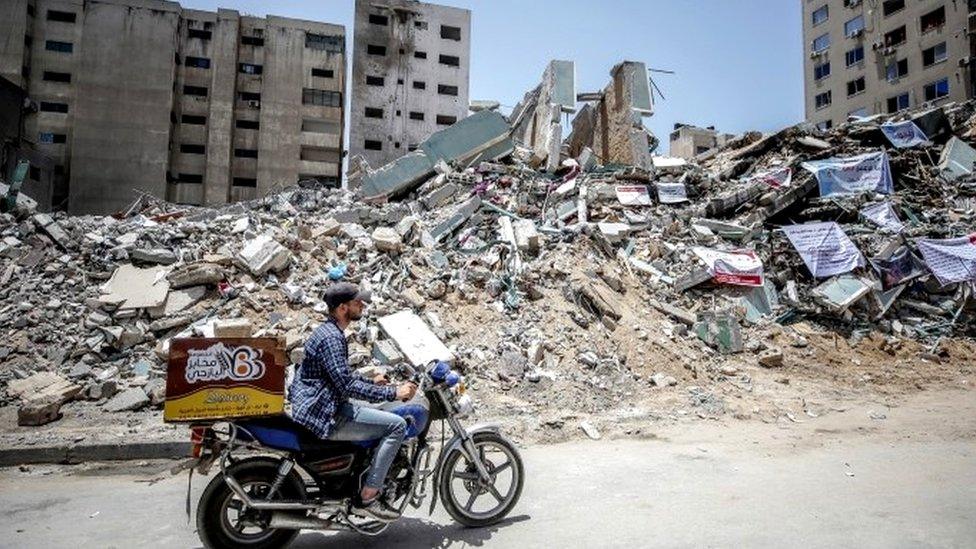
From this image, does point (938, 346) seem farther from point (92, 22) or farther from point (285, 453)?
point (92, 22)

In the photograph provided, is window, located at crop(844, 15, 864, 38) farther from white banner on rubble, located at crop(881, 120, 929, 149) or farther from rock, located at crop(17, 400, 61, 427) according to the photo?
rock, located at crop(17, 400, 61, 427)

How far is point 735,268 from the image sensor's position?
427 inches

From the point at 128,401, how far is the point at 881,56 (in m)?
44.0

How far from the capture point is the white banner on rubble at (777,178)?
14438 mm

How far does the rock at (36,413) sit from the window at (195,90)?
38.7 meters

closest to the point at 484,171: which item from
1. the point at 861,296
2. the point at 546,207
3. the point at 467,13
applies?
the point at 546,207

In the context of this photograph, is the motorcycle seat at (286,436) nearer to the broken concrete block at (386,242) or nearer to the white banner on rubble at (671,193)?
the broken concrete block at (386,242)

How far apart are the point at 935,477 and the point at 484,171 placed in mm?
12359

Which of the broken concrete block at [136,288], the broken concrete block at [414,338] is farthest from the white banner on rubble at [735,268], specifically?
the broken concrete block at [136,288]

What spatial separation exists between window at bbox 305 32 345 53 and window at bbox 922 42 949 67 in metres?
39.1

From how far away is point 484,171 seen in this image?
49.8ft

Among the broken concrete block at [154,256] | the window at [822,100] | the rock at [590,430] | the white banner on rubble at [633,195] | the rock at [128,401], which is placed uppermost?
the window at [822,100]

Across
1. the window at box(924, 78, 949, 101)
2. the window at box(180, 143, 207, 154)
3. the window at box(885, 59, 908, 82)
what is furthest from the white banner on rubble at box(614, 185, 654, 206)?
the window at box(180, 143, 207, 154)

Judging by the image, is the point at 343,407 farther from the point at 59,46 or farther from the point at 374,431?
the point at 59,46
